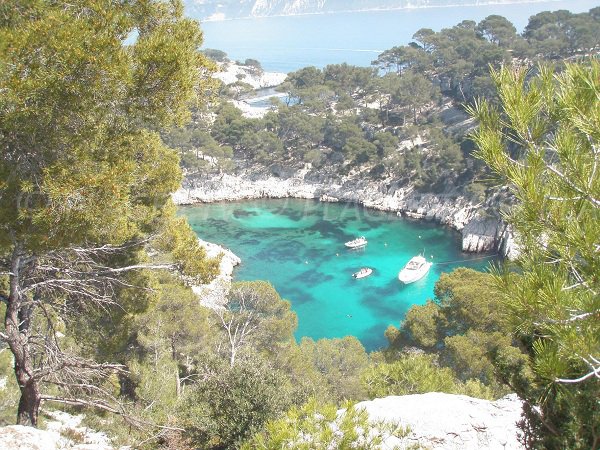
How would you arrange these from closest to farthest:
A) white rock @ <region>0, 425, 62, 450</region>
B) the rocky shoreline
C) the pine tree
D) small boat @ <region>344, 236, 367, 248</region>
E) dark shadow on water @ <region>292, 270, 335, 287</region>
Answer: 1. the pine tree
2. white rock @ <region>0, 425, 62, 450</region>
3. dark shadow on water @ <region>292, 270, 335, 287</region>
4. small boat @ <region>344, 236, 367, 248</region>
5. the rocky shoreline

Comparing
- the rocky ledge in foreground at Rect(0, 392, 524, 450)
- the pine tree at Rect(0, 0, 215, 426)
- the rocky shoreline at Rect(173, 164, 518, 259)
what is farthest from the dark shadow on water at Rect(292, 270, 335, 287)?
the pine tree at Rect(0, 0, 215, 426)

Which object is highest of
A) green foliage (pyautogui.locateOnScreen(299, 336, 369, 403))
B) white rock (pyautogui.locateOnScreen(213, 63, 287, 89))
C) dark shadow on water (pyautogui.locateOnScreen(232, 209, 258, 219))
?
white rock (pyautogui.locateOnScreen(213, 63, 287, 89))

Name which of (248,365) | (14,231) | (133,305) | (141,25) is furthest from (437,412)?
(141,25)

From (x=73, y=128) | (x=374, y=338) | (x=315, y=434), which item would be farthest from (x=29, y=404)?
(x=374, y=338)

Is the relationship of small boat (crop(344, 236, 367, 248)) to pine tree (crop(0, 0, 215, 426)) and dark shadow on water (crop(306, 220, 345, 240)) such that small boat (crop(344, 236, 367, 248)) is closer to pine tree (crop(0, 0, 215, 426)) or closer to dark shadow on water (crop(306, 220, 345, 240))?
dark shadow on water (crop(306, 220, 345, 240))

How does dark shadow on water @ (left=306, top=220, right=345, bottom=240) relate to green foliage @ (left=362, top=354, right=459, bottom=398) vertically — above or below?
below

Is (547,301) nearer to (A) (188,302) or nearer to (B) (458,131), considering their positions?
(A) (188,302)
